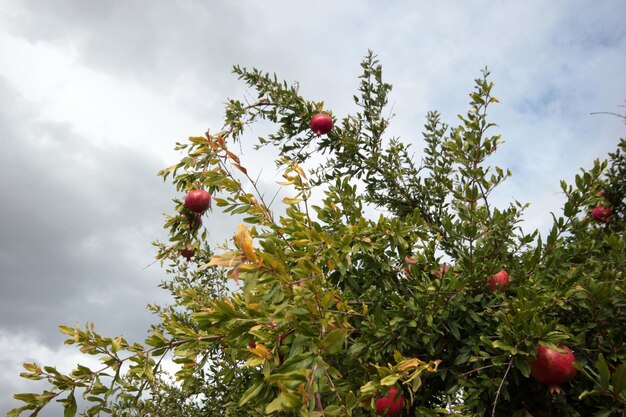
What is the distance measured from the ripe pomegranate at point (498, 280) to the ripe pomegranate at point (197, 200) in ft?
6.51

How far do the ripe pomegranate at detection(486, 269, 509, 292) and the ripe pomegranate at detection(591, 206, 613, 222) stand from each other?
2258 millimetres

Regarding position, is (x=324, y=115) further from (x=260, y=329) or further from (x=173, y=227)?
(x=260, y=329)

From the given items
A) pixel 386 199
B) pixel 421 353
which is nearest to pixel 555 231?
pixel 421 353

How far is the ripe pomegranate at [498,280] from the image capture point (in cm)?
273

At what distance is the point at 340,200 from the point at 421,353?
1.12m

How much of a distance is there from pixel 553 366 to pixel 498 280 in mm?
636

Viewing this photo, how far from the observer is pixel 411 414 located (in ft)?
9.44

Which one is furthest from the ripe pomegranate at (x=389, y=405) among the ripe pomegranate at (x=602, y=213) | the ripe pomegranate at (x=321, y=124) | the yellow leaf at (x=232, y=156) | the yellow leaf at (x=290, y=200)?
the ripe pomegranate at (x=602, y=213)

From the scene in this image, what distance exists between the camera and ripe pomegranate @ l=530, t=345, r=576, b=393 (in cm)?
222

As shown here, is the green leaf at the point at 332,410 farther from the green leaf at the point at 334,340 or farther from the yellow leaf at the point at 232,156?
the yellow leaf at the point at 232,156

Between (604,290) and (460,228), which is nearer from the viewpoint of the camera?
(604,290)

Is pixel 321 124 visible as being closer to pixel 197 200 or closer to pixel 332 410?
pixel 197 200

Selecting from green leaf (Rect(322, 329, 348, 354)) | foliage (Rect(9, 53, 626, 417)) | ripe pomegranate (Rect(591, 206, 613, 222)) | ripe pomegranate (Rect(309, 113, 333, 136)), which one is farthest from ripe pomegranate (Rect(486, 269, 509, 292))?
ripe pomegranate (Rect(591, 206, 613, 222))

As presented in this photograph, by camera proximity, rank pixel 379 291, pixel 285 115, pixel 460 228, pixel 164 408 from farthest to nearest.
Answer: pixel 164 408
pixel 285 115
pixel 460 228
pixel 379 291
